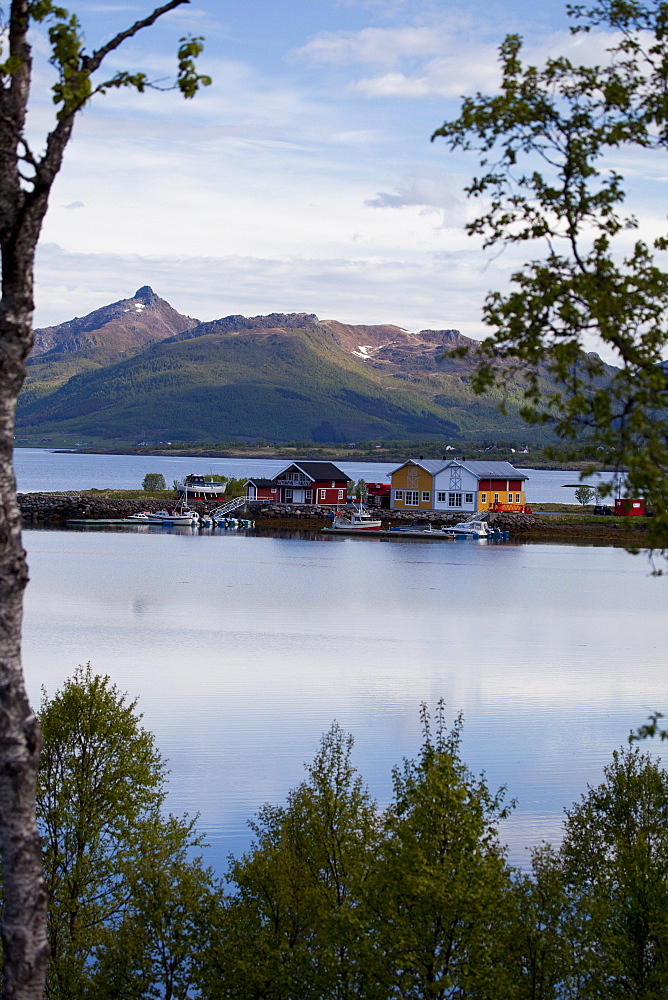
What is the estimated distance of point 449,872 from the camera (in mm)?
13625

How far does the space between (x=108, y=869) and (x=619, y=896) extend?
7.84 metres

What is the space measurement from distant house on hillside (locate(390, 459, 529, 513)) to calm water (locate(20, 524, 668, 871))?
21.6 meters

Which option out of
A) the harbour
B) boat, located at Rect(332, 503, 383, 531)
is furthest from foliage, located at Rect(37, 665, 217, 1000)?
boat, located at Rect(332, 503, 383, 531)

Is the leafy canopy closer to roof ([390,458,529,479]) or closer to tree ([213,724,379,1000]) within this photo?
tree ([213,724,379,1000])

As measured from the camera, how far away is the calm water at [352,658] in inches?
975

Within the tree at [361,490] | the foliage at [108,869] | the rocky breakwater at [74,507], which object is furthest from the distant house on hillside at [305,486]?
the foliage at [108,869]

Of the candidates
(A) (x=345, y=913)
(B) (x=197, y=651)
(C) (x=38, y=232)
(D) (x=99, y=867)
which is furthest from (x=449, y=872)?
(B) (x=197, y=651)

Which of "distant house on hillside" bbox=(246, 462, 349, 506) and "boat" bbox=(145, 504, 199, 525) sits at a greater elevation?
"distant house on hillside" bbox=(246, 462, 349, 506)

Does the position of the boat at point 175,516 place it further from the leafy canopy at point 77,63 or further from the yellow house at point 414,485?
the leafy canopy at point 77,63

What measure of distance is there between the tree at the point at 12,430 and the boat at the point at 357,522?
77.0m

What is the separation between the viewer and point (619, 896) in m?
15.2

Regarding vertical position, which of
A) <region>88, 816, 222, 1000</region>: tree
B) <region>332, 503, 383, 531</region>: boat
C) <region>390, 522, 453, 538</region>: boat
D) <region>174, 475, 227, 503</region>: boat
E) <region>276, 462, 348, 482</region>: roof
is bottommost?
<region>88, 816, 222, 1000</region>: tree

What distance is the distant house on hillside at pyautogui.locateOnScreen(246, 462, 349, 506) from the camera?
90838mm

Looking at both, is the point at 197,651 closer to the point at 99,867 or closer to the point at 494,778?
the point at 494,778
